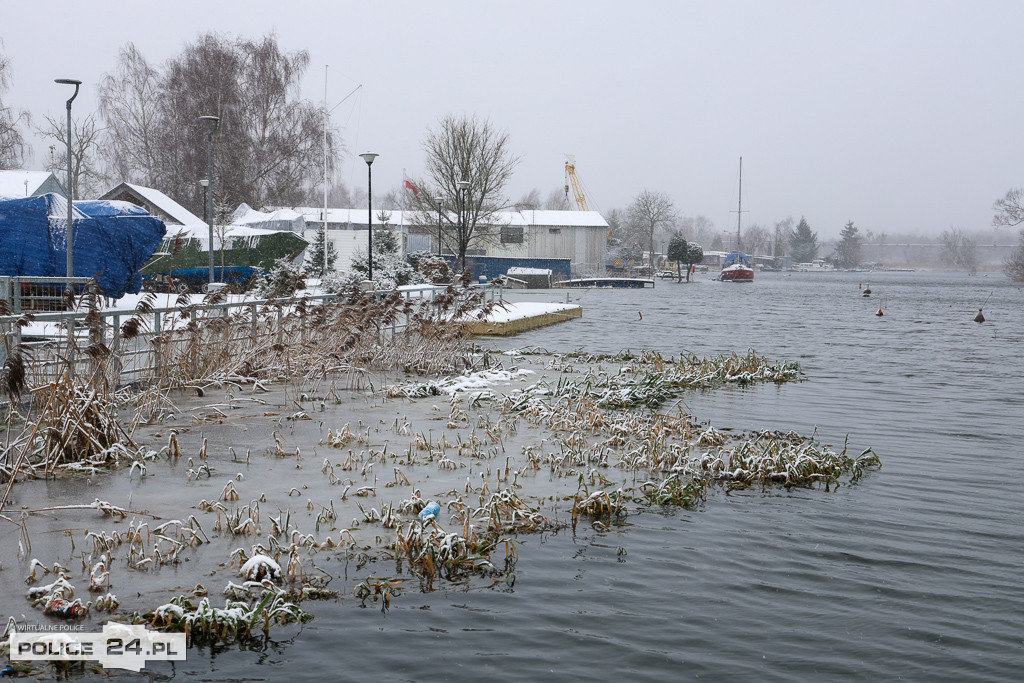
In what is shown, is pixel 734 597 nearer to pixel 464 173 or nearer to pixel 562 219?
pixel 464 173

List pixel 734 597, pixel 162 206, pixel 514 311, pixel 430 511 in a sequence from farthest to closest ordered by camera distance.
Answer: pixel 162 206 → pixel 514 311 → pixel 430 511 → pixel 734 597

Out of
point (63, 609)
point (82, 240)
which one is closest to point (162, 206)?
point (82, 240)

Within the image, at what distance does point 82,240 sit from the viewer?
58.7 ft

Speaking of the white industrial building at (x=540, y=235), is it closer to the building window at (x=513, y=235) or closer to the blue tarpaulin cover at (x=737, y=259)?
the building window at (x=513, y=235)

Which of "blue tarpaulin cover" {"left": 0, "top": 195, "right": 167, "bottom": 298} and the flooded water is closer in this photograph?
the flooded water

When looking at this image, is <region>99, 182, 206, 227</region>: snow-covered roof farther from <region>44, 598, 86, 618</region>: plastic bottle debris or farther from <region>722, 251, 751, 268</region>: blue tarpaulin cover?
<region>722, 251, 751, 268</region>: blue tarpaulin cover

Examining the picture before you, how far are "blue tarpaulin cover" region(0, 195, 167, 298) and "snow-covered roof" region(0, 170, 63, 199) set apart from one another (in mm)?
2140

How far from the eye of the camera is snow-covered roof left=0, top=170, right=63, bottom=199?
2034cm

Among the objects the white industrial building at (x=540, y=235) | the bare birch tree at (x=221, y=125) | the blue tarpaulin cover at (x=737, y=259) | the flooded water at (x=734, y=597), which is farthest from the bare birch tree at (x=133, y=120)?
the blue tarpaulin cover at (x=737, y=259)

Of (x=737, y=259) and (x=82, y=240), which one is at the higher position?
(x=737, y=259)

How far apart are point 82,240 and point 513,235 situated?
53.3 meters

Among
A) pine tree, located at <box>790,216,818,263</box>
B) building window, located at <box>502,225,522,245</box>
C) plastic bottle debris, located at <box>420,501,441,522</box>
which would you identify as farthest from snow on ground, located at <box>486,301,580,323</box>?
pine tree, located at <box>790,216,818,263</box>

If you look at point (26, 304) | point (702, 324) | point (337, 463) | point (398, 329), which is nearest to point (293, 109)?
point (702, 324)

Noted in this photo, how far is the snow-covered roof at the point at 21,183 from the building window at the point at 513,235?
150 ft
